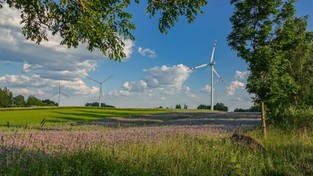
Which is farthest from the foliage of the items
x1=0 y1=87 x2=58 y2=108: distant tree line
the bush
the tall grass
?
x1=0 y1=87 x2=58 y2=108: distant tree line

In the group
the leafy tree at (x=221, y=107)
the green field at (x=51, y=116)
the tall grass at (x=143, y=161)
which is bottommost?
the tall grass at (x=143, y=161)

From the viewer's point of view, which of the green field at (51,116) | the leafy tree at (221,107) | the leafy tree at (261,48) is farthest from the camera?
the leafy tree at (221,107)

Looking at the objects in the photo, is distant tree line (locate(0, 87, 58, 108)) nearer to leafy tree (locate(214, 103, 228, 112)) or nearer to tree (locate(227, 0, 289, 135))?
leafy tree (locate(214, 103, 228, 112))

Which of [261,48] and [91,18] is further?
[261,48]

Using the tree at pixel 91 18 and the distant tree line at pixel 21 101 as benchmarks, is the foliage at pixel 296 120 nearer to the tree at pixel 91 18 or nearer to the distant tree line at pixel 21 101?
the tree at pixel 91 18

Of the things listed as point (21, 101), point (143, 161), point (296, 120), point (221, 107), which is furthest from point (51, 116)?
point (21, 101)

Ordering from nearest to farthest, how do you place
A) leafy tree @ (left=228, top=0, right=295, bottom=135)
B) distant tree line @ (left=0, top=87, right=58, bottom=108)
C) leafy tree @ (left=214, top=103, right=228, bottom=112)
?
leafy tree @ (left=228, top=0, right=295, bottom=135) → leafy tree @ (left=214, top=103, right=228, bottom=112) → distant tree line @ (left=0, top=87, right=58, bottom=108)

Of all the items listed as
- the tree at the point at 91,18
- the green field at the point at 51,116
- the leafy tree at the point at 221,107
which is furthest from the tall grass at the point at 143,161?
the leafy tree at the point at 221,107

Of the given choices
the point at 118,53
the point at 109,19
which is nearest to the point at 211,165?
the point at 118,53

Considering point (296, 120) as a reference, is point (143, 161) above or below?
below

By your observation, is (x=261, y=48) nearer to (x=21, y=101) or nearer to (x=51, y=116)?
(x=51, y=116)

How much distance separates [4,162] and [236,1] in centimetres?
1787

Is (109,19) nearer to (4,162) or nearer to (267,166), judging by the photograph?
(4,162)

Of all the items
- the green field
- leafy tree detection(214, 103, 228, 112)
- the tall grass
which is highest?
leafy tree detection(214, 103, 228, 112)
